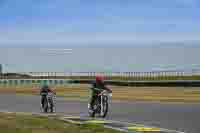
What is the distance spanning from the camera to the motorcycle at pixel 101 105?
22875 millimetres

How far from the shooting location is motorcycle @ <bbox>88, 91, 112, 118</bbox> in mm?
22875

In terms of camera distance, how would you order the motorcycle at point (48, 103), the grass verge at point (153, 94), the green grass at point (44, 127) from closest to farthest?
the green grass at point (44, 127)
the motorcycle at point (48, 103)
the grass verge at point (153, 94)

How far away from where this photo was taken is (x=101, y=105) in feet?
75.0

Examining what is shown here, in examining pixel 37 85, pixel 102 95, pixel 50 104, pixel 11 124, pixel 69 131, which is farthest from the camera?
pixel 37 85

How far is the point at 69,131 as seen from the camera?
54.5ft

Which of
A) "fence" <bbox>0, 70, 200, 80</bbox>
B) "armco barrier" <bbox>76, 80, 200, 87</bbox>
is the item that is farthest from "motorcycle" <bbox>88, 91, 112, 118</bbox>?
"fence" <bbox>0, 70, 200, 80</bbox>

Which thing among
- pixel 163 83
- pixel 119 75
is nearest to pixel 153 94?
pixel 163 83

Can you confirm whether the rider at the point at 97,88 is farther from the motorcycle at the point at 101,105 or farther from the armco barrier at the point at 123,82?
the armco barrier at the point at 123,82

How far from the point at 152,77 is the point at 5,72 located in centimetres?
1993

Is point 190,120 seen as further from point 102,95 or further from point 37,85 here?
point 37,85

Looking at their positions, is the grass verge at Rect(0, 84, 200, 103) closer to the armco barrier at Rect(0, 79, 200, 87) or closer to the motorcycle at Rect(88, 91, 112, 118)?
the armco barrier at Rect(0, 79, 200, 87)

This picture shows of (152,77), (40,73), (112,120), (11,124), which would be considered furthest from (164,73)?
(11,124)

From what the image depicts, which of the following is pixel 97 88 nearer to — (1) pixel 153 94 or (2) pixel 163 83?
(1) pixel 153 94

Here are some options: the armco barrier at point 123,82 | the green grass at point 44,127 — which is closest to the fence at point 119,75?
the armco barrier at point 123,82
